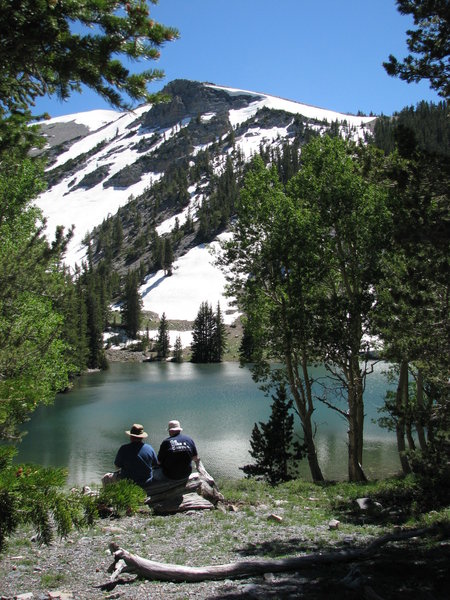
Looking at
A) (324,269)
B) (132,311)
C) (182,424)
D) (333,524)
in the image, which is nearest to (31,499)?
(333,524)

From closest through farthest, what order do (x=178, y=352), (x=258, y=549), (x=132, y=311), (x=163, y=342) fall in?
(x=258, y=549), (x=178, y=352), (x=163, y=342), (x=132, y=311)

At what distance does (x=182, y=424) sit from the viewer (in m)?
35.8

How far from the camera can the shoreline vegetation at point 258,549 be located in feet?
18.1

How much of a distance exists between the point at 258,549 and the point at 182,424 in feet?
95.0

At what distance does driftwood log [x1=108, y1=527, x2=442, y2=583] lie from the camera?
600 centimetres

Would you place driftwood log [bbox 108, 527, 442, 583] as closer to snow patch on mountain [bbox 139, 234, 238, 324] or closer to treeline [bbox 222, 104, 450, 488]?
treeline [bbox 222, 104, 450, 488]

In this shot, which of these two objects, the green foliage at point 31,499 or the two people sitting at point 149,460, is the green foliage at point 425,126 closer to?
the two people sitting at point 149,460

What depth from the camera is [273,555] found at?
7031 mm

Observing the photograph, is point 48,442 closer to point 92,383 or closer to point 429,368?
point 429,368

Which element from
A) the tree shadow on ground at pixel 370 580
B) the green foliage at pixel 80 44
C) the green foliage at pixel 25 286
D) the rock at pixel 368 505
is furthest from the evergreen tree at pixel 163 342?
the green foliage at pixel 80 44

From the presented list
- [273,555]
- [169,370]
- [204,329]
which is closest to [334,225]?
[273,555]

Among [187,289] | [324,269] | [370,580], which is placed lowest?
[370,580]

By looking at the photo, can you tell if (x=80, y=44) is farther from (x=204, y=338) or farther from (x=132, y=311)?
(x=132, y=311)

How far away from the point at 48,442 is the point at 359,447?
21.8 meters
